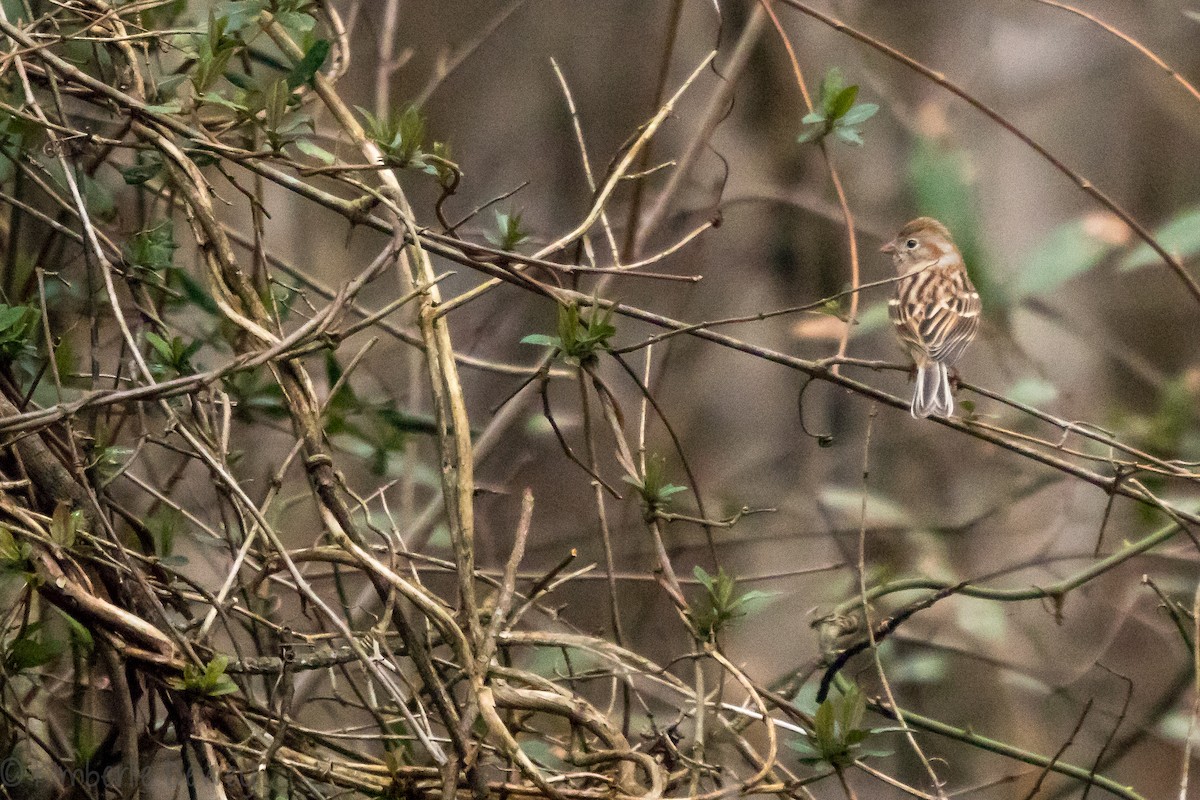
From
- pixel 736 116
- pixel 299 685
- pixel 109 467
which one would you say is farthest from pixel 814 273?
pixel 109 467

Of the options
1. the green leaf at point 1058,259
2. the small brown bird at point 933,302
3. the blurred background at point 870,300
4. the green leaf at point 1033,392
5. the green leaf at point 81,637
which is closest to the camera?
the green leaf at point 81,637

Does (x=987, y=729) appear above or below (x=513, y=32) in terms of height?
below

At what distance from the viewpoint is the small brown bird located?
294cm

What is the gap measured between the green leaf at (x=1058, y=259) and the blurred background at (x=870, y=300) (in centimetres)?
1

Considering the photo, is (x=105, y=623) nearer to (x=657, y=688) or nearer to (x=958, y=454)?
(x=657, y=688)

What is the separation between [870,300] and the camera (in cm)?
369

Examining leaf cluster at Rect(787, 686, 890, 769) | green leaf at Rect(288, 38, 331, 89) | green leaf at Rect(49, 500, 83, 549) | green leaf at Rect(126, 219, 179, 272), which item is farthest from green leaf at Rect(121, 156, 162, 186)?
leaf cluster at Rect(787, 686, 890, 769)

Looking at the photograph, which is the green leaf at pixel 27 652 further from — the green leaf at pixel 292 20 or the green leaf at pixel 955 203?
the green leaf at pixel 955 203

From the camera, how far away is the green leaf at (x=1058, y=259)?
3.30 m

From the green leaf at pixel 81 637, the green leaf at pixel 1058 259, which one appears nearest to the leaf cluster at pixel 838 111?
the green leaf at pixel 81 637

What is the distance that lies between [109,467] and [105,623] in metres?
0.37

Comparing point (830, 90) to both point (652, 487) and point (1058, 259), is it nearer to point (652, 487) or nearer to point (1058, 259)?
point (652, 487)

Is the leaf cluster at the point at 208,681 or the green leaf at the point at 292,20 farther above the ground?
the green leaf at the point at 292,20

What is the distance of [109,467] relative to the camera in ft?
6.01
